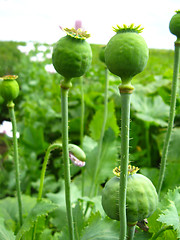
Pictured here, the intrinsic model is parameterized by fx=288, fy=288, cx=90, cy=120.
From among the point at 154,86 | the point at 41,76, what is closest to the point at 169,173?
the point at 154,86

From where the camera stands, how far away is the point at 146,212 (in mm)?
541

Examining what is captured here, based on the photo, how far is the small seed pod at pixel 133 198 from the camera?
20.8 inches

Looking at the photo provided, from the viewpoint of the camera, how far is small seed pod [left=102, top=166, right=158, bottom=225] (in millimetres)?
528

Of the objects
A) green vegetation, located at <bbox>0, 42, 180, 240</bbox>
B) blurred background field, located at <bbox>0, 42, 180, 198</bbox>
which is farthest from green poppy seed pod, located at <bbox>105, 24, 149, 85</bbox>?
blurred background field, located at <bbox>0, 42, 180, 198</bbox>

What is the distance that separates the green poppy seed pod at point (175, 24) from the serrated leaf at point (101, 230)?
46 cm

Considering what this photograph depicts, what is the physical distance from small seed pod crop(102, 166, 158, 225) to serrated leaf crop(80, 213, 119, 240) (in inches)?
4.8

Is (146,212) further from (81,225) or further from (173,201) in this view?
(81,225)

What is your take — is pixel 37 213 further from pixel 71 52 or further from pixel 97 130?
pixel 97 130

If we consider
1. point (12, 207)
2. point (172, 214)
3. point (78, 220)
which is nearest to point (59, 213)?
point (12, 207)

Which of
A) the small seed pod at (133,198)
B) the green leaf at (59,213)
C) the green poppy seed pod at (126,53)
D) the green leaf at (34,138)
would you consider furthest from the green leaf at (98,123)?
the green poppy seed pod at (126,53)

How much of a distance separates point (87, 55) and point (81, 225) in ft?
1.52

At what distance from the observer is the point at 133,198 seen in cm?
53

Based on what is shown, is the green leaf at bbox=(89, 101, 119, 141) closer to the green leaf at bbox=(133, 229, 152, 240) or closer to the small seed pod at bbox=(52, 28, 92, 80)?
the green leaf at bbox=(133, 229, 152, 240)

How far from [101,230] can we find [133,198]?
19 centimetres
